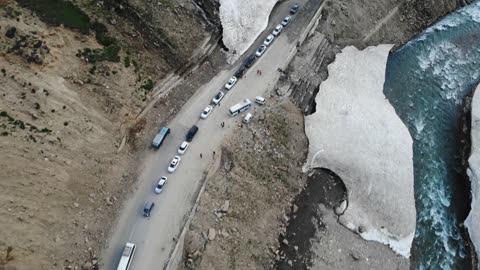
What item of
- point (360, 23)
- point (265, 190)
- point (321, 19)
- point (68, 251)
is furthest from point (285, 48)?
point (68, 251)

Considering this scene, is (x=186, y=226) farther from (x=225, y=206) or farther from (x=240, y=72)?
(x=240, y=72)

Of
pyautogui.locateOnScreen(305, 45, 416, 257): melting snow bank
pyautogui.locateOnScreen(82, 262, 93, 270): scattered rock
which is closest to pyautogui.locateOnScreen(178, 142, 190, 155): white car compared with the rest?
pyautogui.locateOnScreen(82, 262, 93, 270): scattered rock

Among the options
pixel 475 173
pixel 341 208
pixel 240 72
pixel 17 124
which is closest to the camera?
pixel 17 124

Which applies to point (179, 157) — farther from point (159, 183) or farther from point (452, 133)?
point (452, 133)

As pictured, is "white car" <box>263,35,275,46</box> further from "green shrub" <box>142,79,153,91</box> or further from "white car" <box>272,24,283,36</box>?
"green shrub" <box>142,79,153,91</box>

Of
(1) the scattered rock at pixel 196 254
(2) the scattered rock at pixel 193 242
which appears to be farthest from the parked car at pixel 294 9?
(1) the scattered rock at pixel 196 254

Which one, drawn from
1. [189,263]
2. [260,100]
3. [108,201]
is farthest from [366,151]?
[108,201]
